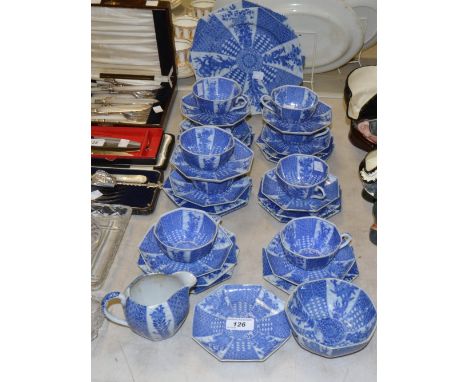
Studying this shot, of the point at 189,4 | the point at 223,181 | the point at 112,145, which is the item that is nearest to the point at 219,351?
the point at 223,181

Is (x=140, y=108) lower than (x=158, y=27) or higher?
lower

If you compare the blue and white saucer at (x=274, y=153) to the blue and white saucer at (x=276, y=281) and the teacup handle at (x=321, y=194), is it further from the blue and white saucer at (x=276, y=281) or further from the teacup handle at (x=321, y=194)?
the blue and white saucer at (x=276, y=281)

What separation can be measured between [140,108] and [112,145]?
17 centimetres

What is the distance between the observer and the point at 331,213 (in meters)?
1.20

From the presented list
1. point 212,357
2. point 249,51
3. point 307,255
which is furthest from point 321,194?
point 249,51

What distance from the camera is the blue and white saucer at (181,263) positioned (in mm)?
1037

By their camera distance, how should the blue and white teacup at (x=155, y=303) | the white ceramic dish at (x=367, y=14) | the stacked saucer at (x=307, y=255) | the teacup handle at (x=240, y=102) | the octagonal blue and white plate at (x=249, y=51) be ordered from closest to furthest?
1. the blue and white teacup at (x=155, y=303)
2. the stacked saucer at (x=307, y=255)
3. the teacup handle at (x=240, y=102)
4. the octagonal blue and white plate at (x=249, y=51)
5. the white ceramic dish at (x=367, y=14)

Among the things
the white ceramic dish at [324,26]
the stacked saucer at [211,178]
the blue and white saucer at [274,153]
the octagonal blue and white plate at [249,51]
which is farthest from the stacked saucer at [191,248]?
the white ceramic dish at [324,26]

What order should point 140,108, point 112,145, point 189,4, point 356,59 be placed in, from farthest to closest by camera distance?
point 189,4
point 356,59
point 140,108
point 112,145

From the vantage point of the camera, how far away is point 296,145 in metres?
1.36

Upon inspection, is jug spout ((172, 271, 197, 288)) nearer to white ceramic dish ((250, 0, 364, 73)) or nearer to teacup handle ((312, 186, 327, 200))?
teacup handle ((312, 186, 327, 200))

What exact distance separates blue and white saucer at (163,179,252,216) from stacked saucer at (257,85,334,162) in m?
0.16

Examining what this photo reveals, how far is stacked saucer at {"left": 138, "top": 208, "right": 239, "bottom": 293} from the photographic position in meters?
1.03

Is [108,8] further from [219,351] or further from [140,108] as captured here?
[219,351]
